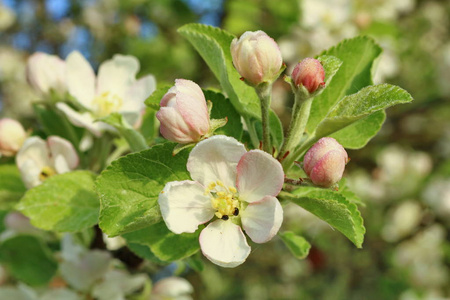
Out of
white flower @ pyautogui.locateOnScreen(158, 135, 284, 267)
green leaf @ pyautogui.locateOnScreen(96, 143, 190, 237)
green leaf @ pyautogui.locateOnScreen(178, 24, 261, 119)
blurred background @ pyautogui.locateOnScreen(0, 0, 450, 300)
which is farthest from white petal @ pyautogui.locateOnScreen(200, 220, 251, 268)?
blurred background @ pyautogui.locateOnScreen(0, 0, 450, 300)

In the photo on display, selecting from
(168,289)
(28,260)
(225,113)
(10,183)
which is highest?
(225,113)

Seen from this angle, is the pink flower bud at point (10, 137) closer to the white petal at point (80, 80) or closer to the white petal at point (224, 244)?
the white petal at point (80, 80)

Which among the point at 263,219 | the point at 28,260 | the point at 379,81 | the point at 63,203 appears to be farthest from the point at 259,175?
the point at 379,81

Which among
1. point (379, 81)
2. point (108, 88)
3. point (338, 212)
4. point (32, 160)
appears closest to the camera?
point (338, 212)

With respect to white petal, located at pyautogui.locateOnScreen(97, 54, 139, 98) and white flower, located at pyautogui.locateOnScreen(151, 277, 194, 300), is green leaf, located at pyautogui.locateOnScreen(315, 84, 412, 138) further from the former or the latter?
white flower, located at pyautogui.locateOnScreen(151, 277, 194, 300)

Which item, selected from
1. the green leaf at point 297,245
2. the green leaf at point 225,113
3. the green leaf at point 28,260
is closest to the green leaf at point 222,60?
the green leaf at point 225,113

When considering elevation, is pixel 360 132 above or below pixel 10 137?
above

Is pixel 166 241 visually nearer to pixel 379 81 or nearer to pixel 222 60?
pixel 222 60

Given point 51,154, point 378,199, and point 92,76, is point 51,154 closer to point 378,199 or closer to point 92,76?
point 92,76
